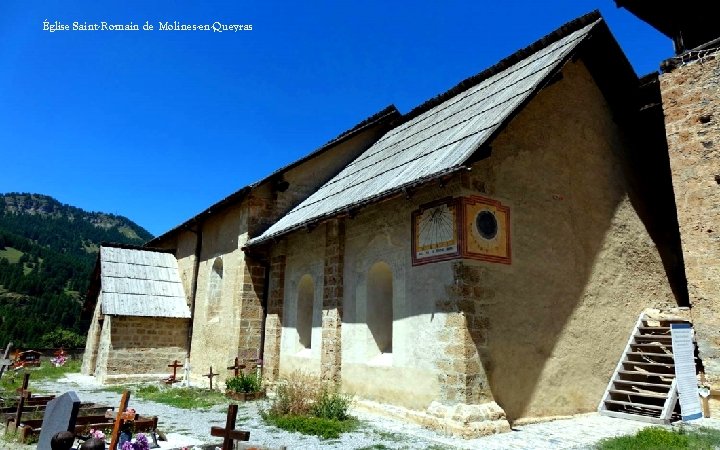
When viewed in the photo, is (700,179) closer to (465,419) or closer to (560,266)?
(560,266)

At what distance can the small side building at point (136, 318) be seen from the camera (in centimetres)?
1512

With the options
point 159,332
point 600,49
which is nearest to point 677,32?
point 600,49

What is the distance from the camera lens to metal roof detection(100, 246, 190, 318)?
1584 cm

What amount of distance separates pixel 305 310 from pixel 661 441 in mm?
7992

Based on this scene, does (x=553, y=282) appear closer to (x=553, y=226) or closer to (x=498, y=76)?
(x=553, y=226)

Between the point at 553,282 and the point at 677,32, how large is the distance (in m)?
5.95

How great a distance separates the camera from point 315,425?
7734 mm

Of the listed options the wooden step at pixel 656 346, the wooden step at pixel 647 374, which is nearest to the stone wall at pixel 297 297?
the wooden step at pixel 647 374

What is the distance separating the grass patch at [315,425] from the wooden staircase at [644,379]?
4817 millimetres

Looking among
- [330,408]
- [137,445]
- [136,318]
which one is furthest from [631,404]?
[136,318]

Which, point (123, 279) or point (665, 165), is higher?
point (665, 165)

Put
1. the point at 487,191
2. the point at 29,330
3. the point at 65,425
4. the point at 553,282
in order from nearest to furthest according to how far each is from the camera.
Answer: the point at 65,425 → the point at 487,191 → the point at 553,282 → the point at 29,330

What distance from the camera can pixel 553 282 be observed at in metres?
9.05

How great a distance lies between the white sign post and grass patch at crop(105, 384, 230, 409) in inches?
340
